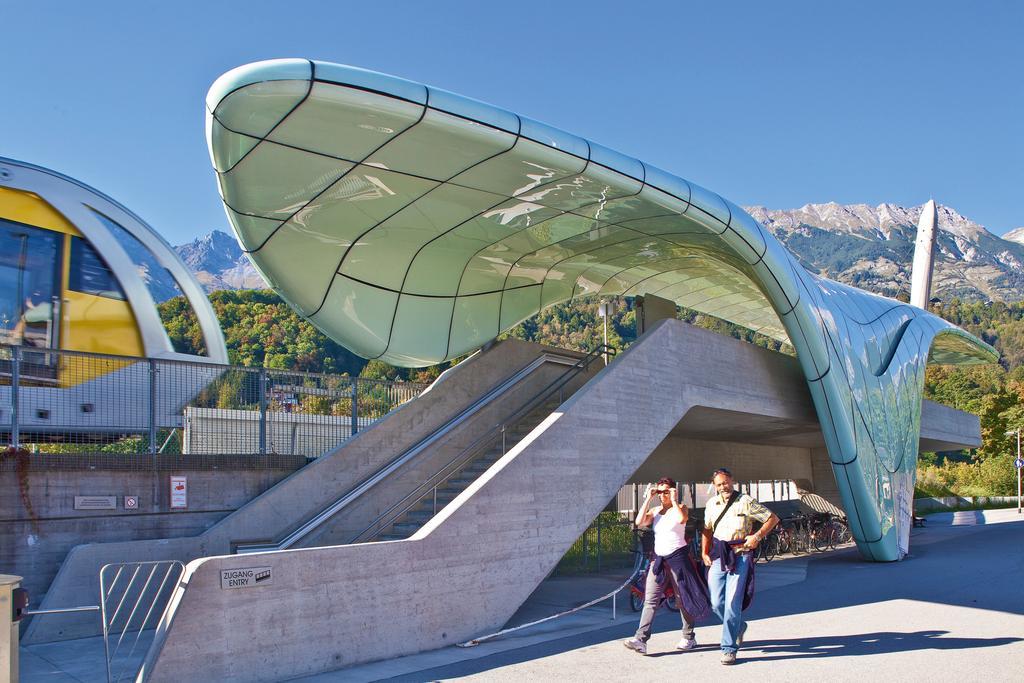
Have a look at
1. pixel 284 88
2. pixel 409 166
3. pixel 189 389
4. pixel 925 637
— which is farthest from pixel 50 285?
pixel 925 637

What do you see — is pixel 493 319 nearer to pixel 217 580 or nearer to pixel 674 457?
pixel 674 457

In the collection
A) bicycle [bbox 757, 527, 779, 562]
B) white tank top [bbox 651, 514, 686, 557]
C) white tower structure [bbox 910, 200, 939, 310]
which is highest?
white tower structure [bbox 910, 200, 939, 310]

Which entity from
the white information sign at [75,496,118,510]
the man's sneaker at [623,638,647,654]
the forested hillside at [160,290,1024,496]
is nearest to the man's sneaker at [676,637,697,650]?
the man's sneaker at [623,638,647,654]

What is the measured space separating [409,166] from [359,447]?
512 centimetres

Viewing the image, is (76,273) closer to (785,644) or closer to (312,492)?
(312,492)

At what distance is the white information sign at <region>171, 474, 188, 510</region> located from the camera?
1154 centimetres

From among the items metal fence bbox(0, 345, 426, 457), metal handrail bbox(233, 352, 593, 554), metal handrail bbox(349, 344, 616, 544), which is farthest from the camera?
metal handrail bbox(349, 344, 616, 544)

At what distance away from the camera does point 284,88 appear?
8.17 meters

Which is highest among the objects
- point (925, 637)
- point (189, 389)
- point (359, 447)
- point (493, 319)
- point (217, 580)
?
point (493, 319)

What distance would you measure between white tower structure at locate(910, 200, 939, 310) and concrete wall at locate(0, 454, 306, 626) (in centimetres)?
3405

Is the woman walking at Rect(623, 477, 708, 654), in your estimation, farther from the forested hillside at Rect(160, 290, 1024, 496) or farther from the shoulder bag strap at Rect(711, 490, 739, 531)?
the forested hillside at Rect(160, 290, 1024, 496)

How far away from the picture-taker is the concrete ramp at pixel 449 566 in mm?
7484

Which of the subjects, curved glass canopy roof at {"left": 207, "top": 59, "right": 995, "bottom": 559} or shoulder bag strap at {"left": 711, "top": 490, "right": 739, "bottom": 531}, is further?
curved glass canopy roof at {"left": 207, "top": 59, "right": 995, "bottom": 559}

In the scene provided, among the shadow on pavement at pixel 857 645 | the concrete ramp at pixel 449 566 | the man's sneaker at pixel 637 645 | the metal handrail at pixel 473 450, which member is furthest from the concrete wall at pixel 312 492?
the shadow on pavement at pixel 857 645
